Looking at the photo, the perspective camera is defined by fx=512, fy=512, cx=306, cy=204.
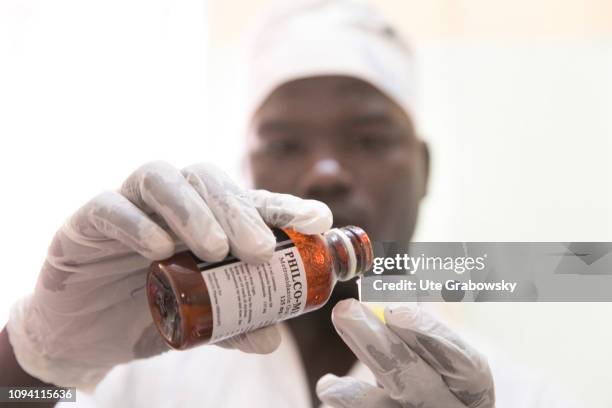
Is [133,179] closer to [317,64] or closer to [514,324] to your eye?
[317,64]

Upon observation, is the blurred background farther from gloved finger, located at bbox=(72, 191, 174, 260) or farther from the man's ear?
gloved finger, located at bbox=(72, 191, 174, 260)

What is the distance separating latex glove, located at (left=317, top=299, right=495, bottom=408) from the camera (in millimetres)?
618

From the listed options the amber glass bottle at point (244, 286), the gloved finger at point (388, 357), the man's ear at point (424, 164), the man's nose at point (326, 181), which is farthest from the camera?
the man's ear at point (424, 164)

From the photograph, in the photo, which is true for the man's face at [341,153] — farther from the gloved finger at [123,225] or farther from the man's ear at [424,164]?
the gloved finger at [123,225]

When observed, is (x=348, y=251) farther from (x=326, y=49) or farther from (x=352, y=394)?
(x=326, y=49)

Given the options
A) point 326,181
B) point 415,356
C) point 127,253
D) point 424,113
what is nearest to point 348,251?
point 415,356

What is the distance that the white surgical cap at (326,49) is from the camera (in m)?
1.05

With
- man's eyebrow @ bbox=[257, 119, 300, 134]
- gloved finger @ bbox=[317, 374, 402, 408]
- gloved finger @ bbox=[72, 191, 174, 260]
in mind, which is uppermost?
man's eyebrow @ bbox=[257, 119, 300, 134]

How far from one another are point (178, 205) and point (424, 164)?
0.70 metres

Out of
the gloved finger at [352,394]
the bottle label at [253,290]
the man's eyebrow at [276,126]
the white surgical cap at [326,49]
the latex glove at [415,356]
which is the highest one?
the white surgical cap at [326,49]

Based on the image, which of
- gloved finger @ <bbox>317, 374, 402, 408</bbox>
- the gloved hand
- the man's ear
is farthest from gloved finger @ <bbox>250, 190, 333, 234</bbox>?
the man's ear

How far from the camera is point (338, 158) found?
1.01 metres

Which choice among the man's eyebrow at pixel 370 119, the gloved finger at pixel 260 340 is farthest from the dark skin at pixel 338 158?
the gloved finger at pixel 260 340

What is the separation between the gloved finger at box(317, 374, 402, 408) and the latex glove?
0.08 ft
